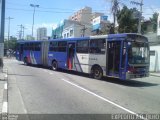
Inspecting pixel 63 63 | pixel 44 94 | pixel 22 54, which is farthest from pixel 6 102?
pixel 22 54

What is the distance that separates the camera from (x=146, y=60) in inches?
689

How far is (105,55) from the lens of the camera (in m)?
18.2

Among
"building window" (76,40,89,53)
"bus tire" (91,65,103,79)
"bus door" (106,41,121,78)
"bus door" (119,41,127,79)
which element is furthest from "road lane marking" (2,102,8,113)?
"building window" (76,40,89,53)

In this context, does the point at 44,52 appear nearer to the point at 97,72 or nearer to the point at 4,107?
Answer: the point at 97,72

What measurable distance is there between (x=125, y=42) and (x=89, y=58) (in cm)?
429

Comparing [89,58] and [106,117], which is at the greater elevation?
[89,58]

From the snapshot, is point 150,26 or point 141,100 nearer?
point 141,100

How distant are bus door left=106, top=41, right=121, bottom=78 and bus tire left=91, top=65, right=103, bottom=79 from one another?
1.00 m

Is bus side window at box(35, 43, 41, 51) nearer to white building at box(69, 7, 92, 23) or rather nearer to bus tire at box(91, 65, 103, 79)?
bus tire at box(91, 65, 103, 79)

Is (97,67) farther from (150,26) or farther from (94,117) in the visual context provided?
(150,26)

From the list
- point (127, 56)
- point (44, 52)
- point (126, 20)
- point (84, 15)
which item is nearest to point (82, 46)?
point (127, 56)

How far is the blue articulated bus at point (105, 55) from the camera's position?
16469 millimetres

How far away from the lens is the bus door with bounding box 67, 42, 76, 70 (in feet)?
74.5

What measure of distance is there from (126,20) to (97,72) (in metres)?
29.3
